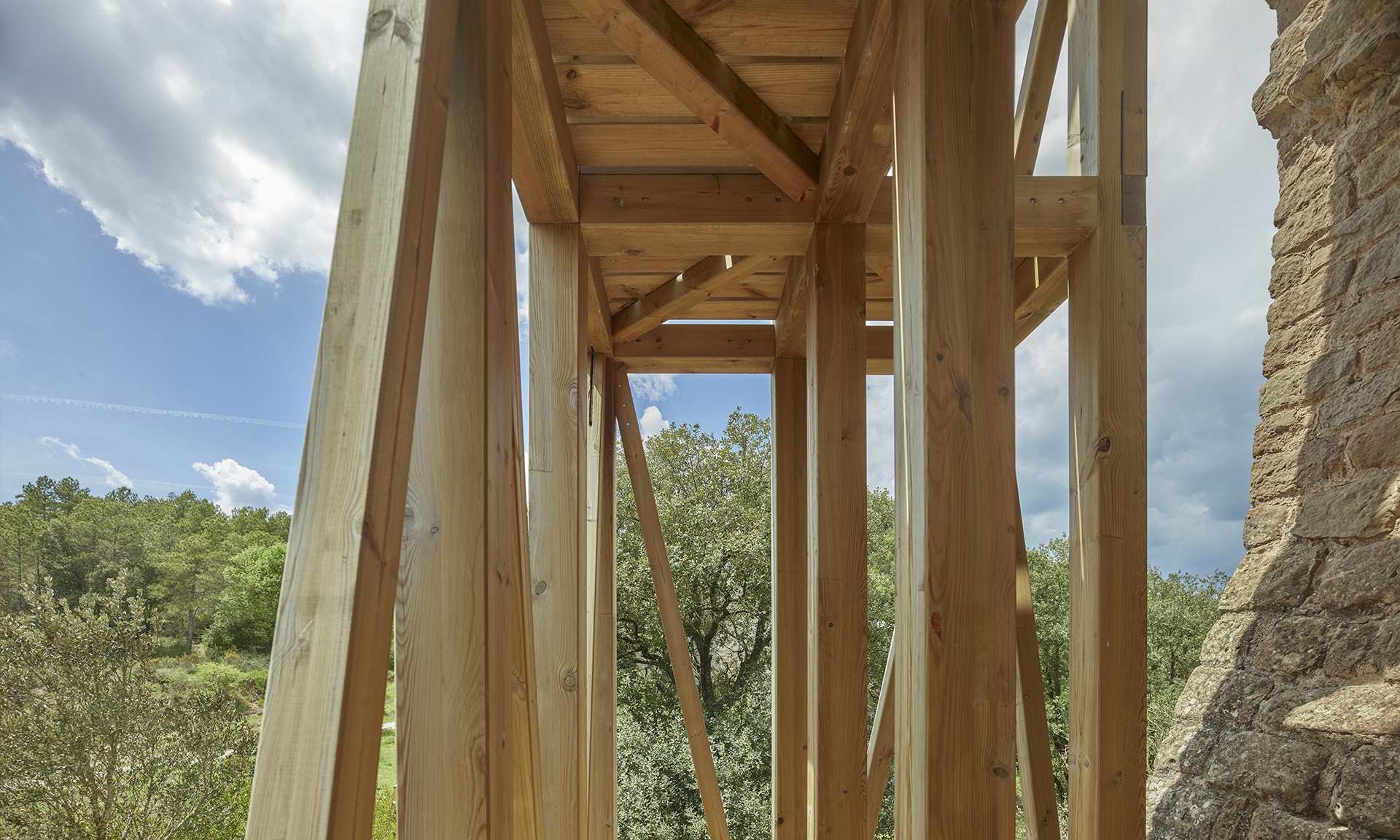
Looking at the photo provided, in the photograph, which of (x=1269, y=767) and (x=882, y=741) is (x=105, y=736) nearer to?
(x=882, y=741)

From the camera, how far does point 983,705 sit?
106 centimetres

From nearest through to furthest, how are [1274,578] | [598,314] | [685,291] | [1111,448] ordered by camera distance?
[1111,448] < [1274,578] < [685,291] < [598,314]

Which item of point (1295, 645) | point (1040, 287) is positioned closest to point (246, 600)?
point (1040, 287)

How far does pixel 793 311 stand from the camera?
3.15m

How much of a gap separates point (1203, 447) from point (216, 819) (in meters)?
27.5

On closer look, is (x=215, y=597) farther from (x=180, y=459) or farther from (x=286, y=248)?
(x=286, y=248)

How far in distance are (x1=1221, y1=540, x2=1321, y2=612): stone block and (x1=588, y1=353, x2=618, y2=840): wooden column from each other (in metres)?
2.62

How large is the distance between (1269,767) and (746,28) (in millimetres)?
2840

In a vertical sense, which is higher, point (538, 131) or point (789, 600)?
point (538, 131)

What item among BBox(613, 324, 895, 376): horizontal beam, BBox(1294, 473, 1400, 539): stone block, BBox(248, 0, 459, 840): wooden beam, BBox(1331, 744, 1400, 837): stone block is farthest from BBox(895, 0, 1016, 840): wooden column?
BBox(613, 324, 895, 376): horizontal beam

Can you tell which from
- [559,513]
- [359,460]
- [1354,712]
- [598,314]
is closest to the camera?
[359,460]

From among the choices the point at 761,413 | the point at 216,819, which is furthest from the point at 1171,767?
the point at 216,819

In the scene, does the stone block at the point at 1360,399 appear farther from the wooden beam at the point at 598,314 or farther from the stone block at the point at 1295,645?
the wooden beam at the point at 598,314

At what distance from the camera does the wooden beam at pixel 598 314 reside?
2.95 meters
